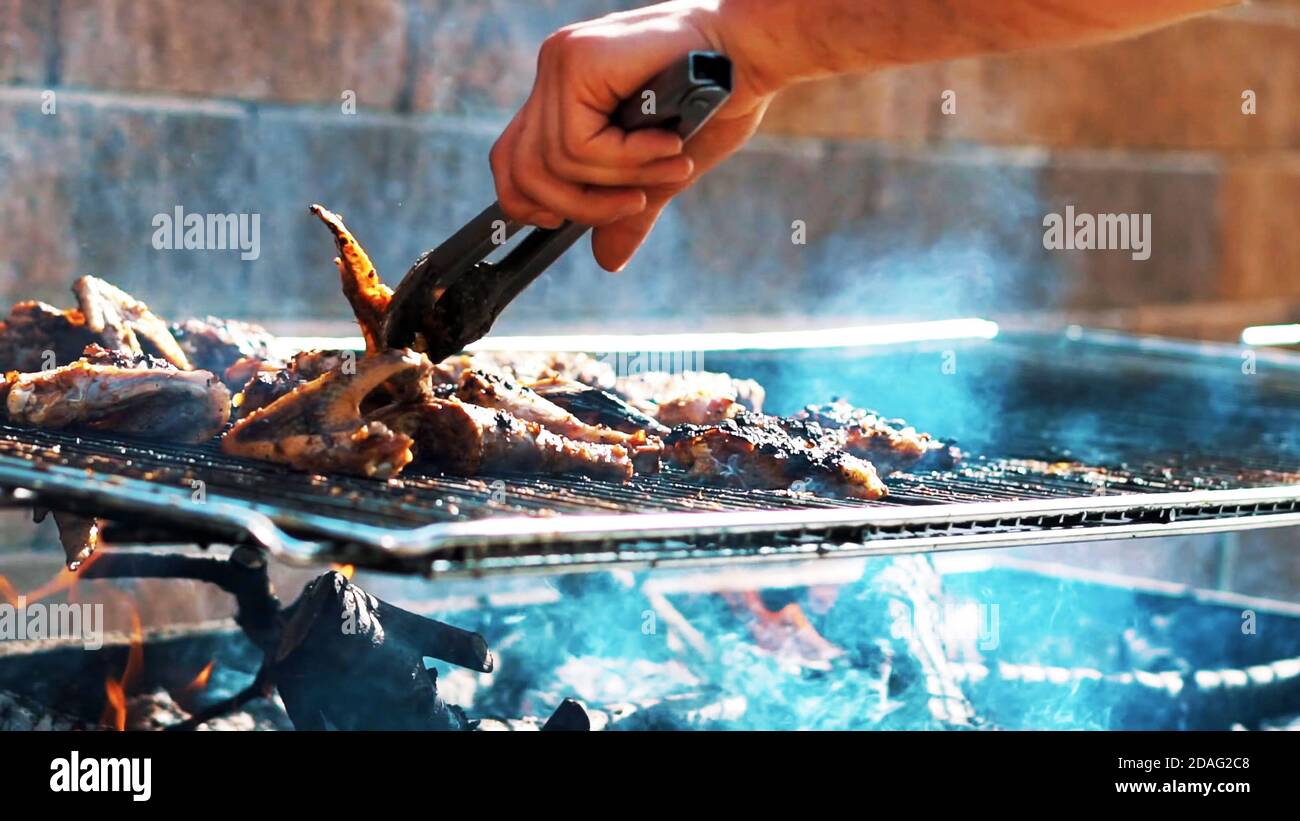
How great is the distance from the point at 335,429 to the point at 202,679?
150cm

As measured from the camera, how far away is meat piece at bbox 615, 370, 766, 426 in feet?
11.0

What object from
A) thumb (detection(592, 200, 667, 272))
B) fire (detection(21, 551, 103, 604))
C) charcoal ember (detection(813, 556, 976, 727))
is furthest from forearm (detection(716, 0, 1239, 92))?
fire (detection(21, 551, 103, 604))

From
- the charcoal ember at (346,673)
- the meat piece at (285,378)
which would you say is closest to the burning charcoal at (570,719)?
the charcoal ember at (346,673)

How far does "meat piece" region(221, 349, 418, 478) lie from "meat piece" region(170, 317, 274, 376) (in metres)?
0.83

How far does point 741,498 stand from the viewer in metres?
2.60

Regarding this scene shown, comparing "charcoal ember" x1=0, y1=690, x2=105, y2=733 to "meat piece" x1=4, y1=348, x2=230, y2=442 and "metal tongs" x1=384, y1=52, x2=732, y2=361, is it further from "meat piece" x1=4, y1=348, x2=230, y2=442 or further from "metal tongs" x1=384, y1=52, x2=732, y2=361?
"metal tongs" x1=384, y1=52, x2=732, y2=361

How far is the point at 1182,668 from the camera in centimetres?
416

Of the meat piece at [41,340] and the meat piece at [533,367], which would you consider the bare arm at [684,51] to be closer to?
the meat piece at [533,367]

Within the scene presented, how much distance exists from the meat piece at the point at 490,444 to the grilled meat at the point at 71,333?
85 centimetres

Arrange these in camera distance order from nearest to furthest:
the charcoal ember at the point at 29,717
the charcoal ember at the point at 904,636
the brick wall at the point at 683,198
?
the charcoal ember at the point at 29,717
the charcoal ember at the point at 904,636
the brick wall at the point at 683,198

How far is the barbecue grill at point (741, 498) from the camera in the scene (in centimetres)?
197

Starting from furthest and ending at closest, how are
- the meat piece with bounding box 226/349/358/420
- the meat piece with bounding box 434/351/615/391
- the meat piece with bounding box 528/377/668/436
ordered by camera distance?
the meat piece with bounding box 434/351/615/391 → the meat piece with bounding box 528/377/668/436 → the meat piece with bounding box 226/349/358/420

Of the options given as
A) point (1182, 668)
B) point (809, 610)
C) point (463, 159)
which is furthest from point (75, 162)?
point (1182, 668)
